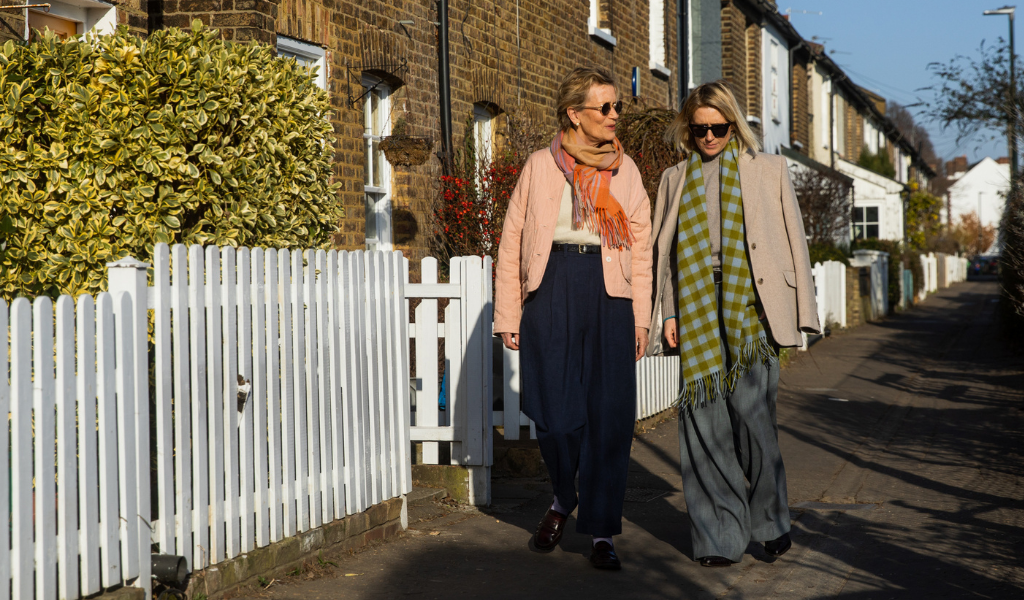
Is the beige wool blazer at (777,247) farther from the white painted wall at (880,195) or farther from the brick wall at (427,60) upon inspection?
the white painted wall at (880,195)

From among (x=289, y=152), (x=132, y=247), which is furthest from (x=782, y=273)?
(x=132, y=247)

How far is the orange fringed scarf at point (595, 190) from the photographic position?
4430mm

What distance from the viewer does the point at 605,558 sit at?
14.5 feet

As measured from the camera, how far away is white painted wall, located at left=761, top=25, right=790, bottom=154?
79.3 ft

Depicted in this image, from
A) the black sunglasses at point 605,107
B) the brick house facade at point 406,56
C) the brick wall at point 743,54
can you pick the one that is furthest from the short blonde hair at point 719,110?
the brick wall at point 743,54

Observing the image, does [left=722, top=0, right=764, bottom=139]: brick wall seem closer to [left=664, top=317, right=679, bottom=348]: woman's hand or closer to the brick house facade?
the brick house facade

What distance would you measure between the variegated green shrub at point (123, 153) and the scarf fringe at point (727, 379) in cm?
191

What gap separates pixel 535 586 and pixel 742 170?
1.93 metres

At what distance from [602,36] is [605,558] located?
10403 millimetres

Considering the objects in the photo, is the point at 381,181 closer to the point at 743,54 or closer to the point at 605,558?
the point at 605,558

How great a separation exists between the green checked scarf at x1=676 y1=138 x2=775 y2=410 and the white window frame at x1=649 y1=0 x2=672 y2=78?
40.3ft

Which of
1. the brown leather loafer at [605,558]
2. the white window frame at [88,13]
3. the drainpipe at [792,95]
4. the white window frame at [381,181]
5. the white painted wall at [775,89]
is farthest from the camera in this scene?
the drainpipe at [792,95]

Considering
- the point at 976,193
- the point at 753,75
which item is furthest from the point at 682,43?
the point at 976,193

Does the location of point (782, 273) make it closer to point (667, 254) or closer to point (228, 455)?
point (667, 254)
